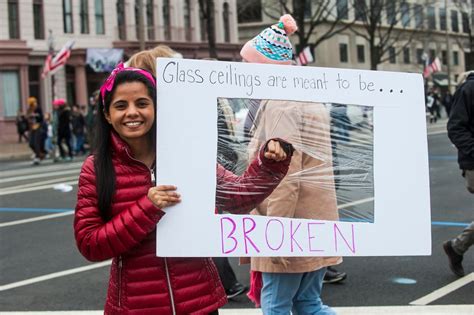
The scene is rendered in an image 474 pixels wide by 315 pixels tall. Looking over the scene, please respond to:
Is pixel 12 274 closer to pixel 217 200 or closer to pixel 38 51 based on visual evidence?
pixel 217 200

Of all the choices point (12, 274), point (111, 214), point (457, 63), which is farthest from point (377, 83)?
point (457, 63)

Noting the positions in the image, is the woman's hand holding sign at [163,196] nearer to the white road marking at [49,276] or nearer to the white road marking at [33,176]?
the white road marking at [49,276]

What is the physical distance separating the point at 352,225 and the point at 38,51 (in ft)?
115

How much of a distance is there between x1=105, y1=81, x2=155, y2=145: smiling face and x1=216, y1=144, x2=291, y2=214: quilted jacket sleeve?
Result: 338mm

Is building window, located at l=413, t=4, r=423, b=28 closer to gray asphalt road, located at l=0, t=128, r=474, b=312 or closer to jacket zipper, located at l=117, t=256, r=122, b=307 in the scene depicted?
gray asphalt road, located at l=0, t=128, r=474, b=312

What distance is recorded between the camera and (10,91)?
113ft

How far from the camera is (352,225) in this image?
2.78 metres

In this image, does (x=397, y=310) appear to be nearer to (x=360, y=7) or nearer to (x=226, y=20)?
(x=360, y=7)

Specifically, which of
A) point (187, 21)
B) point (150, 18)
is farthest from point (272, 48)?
point (187, 21)

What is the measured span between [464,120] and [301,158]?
2795 mm

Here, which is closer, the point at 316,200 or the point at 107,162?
the point at 107,162

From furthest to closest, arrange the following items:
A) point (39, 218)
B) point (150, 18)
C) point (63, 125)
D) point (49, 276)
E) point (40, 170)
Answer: point (150, 18), point (63, 125), point (40, 170), point (39, 218), point (49, 276)

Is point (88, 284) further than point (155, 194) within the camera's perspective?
Yes

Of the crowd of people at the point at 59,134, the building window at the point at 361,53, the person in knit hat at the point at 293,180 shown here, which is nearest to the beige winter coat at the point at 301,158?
the person in knit hat at the point at 293,180
